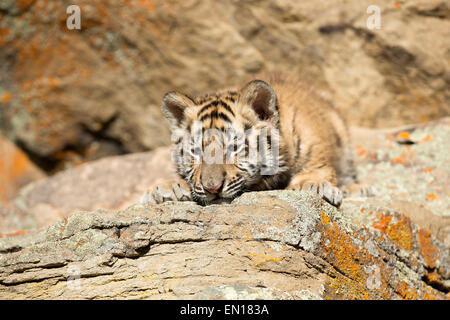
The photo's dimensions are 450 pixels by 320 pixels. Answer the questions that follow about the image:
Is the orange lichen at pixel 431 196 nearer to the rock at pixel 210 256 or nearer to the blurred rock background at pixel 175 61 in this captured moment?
the rock at pixel 210 256

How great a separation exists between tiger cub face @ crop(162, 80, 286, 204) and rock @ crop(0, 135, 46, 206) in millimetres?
4065

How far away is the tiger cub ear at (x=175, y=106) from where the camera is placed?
16.8 feet

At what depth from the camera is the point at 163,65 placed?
7594 mm

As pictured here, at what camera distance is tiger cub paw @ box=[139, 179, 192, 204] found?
16.1ft

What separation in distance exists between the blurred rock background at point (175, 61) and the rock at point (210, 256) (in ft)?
11.3

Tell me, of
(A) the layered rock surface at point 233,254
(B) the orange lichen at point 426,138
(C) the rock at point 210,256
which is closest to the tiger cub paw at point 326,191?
(A) the layered rock surface at point 233,254

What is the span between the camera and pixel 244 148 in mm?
4664

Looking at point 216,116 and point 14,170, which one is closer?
point 216,116

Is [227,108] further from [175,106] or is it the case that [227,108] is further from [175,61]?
[175,61]

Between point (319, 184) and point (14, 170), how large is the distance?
18.2ft

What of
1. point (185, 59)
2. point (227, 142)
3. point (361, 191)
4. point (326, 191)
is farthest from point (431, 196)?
point (185, 59)

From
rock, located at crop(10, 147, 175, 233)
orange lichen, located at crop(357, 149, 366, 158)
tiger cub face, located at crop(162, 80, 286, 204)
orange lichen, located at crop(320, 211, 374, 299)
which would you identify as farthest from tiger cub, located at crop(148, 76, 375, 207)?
rock, located at crop(10, 147, 175, 233)
